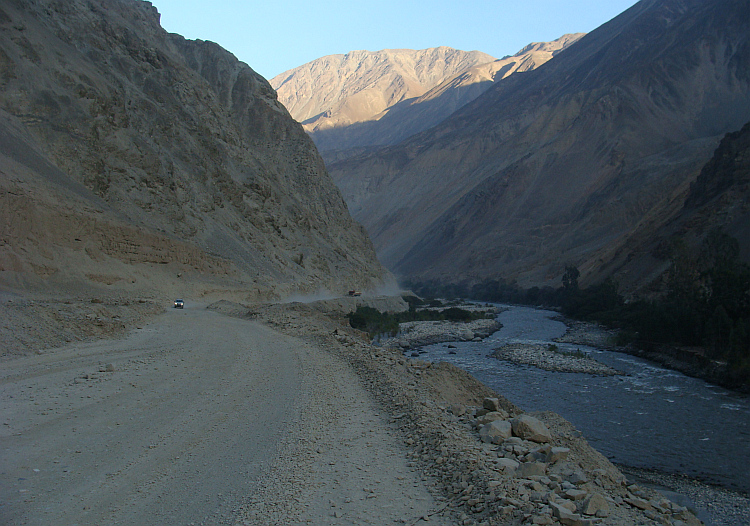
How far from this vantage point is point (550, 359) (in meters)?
27.5

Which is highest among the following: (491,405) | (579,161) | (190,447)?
(579,161)

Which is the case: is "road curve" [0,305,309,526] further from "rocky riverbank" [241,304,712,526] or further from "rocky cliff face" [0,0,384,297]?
"rocky cliff face" [0,0,384,297]

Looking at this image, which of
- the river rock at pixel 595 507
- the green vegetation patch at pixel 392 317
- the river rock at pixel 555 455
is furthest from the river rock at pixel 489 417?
the green vegetation patch at pixel 392 317

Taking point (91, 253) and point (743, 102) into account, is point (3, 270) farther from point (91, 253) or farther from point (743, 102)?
point (743, 102)

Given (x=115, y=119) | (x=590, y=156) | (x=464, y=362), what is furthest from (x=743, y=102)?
(x=115, y=119)

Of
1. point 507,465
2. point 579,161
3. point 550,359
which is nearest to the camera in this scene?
point 507,465

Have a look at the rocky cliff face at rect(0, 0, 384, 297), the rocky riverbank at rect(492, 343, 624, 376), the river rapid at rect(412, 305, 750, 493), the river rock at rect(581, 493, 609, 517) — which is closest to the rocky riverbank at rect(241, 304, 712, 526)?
the river rock at rect(581, 493, 609, 517)

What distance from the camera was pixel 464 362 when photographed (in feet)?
88.4

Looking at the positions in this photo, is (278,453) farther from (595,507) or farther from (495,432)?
(595,507)

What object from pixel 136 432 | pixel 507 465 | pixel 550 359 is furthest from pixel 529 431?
pixel 550 359

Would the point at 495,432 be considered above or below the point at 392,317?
above

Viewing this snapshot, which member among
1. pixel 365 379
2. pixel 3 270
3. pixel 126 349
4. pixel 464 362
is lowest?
pixel 464 362

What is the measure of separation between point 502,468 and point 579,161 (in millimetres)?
105649

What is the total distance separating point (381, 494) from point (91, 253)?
90.1ft
